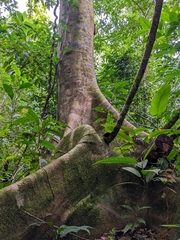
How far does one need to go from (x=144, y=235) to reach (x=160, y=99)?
89 centimetres

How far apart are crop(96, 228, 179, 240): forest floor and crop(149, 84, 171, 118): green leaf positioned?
0.77m

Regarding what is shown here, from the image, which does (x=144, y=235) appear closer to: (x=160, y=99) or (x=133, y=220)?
(x=133, y=220)

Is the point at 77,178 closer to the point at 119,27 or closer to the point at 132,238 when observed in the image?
the point at 132,238

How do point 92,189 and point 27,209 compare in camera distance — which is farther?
point 92,189

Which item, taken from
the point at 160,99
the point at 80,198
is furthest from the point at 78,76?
the point at 80,198

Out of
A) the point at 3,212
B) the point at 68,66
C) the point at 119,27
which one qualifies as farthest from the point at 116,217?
the point at 119,27

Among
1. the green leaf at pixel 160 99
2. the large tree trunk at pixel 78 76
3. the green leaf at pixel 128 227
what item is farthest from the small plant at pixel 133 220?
the large tree trunk at pixel 78 76

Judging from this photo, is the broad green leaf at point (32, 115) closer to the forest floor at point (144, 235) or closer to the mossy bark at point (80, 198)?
the mossy bark at point (80, 198)

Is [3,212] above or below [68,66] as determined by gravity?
below

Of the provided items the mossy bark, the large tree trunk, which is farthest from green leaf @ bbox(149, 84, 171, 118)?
the large tree trunk

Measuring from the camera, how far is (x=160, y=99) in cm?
161

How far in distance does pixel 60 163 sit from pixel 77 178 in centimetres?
16

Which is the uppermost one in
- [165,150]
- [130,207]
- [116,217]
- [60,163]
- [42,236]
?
[165,150]

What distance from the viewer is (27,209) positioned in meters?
1.51
